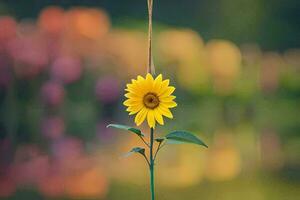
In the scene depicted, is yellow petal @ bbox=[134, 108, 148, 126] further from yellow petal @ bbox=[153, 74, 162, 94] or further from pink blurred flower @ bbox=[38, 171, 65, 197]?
pink blurred flower @ bbox=[38, 171, 65, 197]

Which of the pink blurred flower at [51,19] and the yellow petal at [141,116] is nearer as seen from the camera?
the yellow petal at [141,116]

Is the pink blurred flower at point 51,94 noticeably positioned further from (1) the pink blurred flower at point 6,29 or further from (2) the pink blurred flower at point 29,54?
(1) the pink blurred flower at point 6,29

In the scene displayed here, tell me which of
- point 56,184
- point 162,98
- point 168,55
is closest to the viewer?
point 162,98

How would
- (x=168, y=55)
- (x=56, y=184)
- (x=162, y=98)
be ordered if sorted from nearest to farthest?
(x=162, y=98)
(x=56, y=184)
(x=168, y=55)

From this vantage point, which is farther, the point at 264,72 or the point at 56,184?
the point at 264,72

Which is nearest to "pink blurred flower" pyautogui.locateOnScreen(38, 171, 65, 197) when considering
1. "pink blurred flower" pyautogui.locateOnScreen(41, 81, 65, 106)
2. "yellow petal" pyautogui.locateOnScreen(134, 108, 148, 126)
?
"pink blurred flower" pyautogui.locateOnScreen(41, 81, 65, 106)

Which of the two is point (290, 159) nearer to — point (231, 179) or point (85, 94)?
point (231, 179)

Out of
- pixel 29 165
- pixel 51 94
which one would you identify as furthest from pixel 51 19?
pixel 29 165

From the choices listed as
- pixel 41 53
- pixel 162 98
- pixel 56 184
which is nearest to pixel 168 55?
pixel 41 53

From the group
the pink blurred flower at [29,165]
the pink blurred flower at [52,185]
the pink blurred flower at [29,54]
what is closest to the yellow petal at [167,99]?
the pink blurred flower at [52,185]
